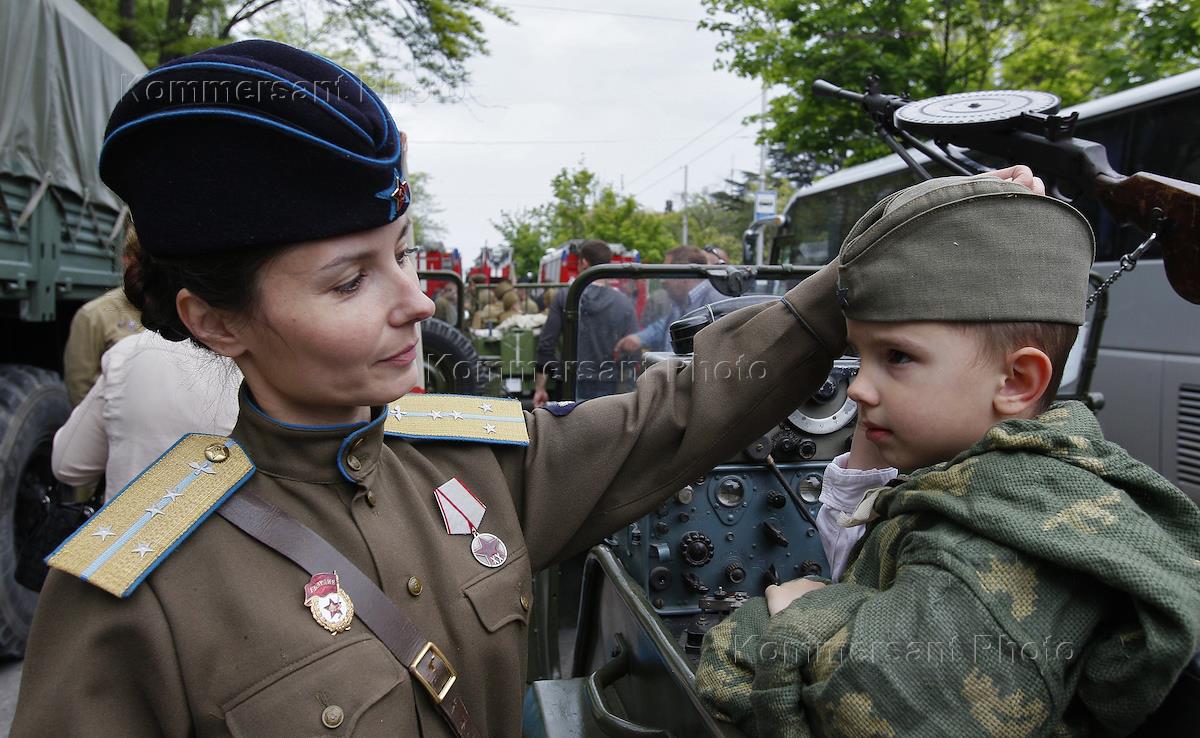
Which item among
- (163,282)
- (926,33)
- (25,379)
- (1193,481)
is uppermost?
(926,33)

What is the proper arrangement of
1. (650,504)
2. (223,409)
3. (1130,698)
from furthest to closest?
1. (223,409)
2. (650,504)
3. (1130,698)

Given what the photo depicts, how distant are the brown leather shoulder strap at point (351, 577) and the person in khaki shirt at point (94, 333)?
3.22 meters

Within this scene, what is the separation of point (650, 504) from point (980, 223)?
30.4 inches

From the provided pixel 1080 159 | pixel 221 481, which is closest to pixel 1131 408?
pixel 1080 159

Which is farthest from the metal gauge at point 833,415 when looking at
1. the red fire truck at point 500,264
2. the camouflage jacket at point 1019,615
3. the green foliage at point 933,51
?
the red fire truck at point 500,264

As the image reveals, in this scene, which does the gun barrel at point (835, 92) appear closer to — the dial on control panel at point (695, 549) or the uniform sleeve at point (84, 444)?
the dial on control panel at point (695, 549)

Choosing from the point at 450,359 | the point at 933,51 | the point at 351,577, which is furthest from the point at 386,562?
the point at 933,51

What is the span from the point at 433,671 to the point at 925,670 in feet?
2.23

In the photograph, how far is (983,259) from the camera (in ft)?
4.16

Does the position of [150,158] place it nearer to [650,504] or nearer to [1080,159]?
[650,504]

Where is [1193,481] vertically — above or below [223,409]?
below

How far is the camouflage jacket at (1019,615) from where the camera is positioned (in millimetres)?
1025

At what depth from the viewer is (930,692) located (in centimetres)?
108

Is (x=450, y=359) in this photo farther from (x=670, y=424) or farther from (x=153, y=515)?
(x=153, y=515)
